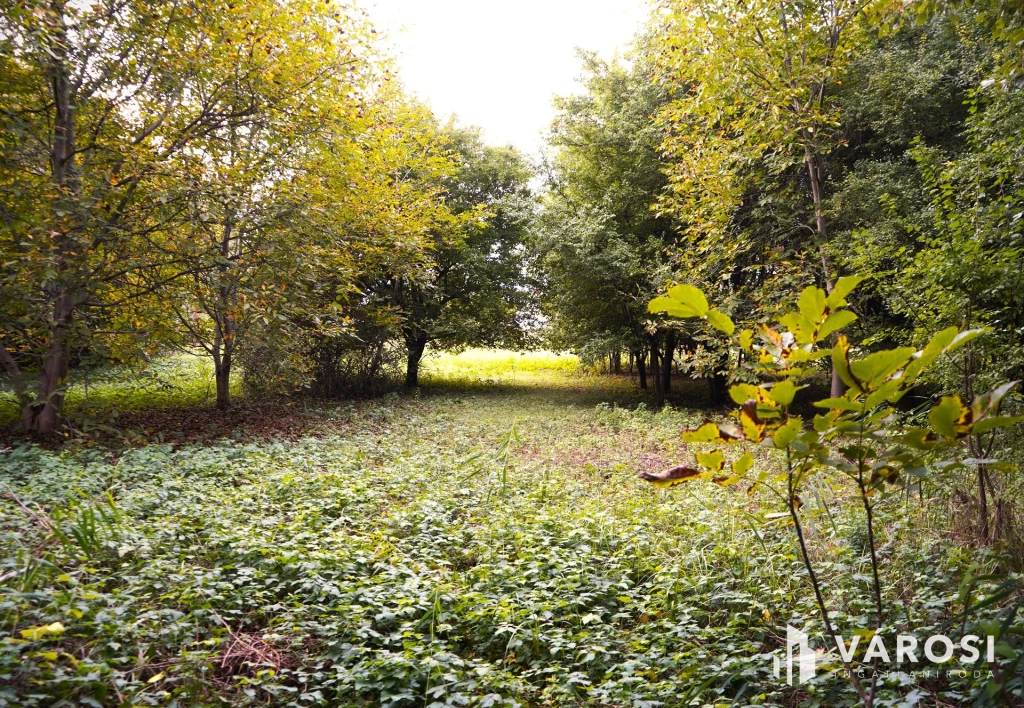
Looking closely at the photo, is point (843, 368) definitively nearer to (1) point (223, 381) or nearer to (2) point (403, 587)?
(2) point (403, 587)

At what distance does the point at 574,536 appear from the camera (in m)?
4.71

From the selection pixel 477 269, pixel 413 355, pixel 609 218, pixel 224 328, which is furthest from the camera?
pixel 477 269

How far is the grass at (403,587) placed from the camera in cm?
273

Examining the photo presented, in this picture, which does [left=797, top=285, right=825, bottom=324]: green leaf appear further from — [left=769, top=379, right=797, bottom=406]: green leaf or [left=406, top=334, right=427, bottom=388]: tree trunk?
[left=406, top=334, right=427, bottom=388]: tree trunk

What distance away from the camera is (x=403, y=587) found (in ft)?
12.0

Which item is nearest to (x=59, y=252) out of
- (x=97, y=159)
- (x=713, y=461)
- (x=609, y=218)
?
(x=97, y=159)

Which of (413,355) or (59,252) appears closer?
(59,252)

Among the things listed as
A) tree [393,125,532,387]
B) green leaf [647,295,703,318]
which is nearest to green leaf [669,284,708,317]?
green leaf [647,295,703,318]

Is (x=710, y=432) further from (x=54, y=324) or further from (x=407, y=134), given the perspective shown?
(x=407, y=134)

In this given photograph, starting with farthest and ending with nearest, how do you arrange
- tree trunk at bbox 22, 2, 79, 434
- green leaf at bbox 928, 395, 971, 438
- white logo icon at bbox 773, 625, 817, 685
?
1. tree trunk at bbox 22, 2, 79, 434
2. white logo icon at bbox 773, 625, 817, 685
3. green leaf at bbox 928, 395, 971, 438

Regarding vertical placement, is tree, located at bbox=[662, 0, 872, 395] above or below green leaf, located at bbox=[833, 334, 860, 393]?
above

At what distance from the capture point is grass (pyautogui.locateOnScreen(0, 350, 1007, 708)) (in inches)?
107

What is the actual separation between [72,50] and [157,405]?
6.22 meters

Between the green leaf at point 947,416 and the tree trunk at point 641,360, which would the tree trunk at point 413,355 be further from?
the green leaf at point 947,416
